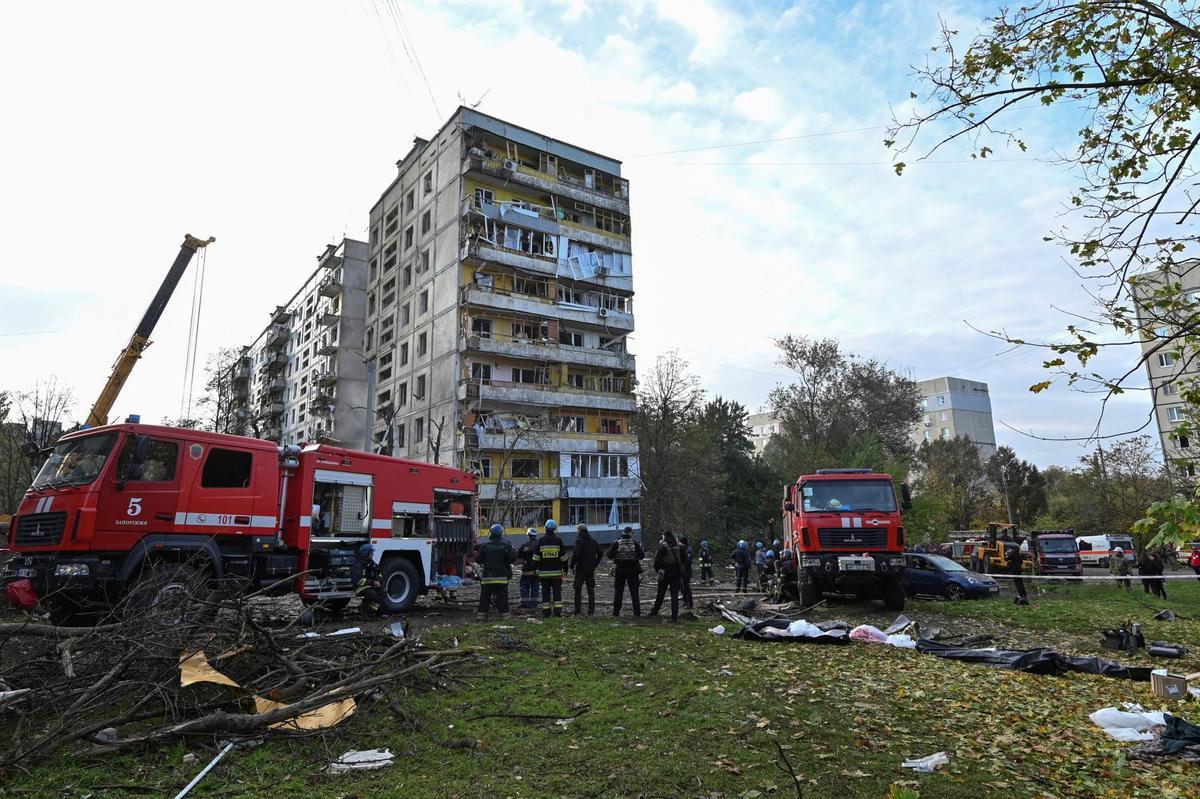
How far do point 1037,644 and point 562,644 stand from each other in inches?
287

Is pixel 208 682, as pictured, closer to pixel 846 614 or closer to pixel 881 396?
pixel 846 614

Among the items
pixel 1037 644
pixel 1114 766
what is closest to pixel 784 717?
pixel 1114 766

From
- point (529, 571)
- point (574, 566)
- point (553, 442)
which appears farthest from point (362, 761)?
point (553, 442)

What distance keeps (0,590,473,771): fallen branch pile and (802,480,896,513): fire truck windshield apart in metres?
9.43

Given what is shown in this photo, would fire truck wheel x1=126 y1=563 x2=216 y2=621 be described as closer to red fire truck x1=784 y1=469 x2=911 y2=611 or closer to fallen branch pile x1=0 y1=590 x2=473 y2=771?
fallen branch pile x1=0 y1=590 x2=473 y2=771

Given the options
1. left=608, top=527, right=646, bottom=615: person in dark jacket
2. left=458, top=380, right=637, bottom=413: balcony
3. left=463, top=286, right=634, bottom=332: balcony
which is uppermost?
left=463, top=286, right=634, bottom=332: balcony

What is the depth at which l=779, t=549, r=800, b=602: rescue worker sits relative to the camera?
1510 centimetres

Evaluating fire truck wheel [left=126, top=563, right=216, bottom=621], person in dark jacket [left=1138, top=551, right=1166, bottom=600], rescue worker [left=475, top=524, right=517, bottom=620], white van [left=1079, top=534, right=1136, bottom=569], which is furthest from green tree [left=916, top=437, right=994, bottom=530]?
fire truck wheel [left=126, top=563, right=216, bottom=621]

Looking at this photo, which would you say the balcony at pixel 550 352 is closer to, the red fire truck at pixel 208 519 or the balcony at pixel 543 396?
the balcony at pixel 543 396

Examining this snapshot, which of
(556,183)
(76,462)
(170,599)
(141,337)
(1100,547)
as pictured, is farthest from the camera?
(556,183)

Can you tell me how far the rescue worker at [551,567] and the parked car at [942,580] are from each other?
1015 centimetres

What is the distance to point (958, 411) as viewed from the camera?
81438mm

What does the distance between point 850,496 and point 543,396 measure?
Answer: 26.3 meters

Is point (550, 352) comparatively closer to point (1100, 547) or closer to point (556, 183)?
point (556, 183)
